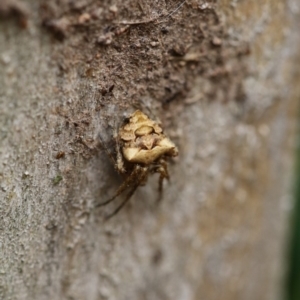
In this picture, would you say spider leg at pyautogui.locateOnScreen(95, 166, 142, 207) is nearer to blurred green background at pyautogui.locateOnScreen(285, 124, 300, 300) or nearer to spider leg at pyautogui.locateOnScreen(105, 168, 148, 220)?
spider leg at pyautogui.locateOnScreen(105, 168, 148, 220)

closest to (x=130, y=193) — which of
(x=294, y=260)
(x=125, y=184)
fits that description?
(x=125, y=184)

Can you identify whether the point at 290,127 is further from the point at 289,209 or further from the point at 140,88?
the point at 140,88

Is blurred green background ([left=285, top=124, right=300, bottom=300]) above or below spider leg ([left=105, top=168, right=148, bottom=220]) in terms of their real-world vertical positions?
below

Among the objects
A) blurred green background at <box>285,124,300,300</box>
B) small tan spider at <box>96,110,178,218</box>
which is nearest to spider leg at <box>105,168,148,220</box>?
small tan spider at <box>96,110,178,218</box>

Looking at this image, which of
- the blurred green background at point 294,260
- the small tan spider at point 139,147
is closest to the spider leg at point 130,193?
the small tan spider at point 139,147

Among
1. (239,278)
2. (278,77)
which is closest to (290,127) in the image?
(278,77)

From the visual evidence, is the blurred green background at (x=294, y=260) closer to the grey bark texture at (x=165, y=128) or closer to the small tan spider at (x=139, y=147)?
the grey bark texture at (x=165, y=128)

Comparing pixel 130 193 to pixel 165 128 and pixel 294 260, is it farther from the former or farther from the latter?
pixel 294 260
